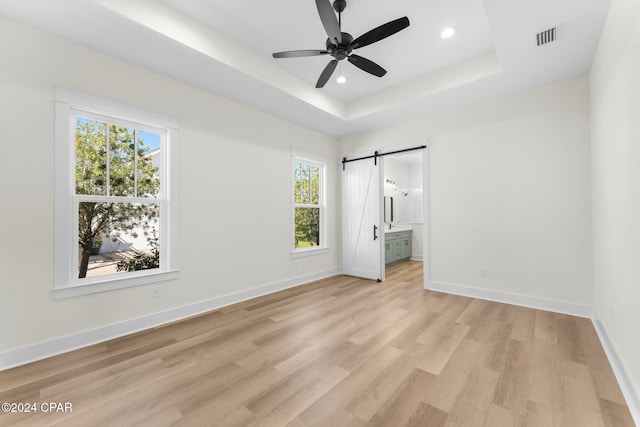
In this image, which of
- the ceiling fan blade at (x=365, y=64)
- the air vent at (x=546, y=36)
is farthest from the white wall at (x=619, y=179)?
the ceiling fan blade at (x=365, y=64)

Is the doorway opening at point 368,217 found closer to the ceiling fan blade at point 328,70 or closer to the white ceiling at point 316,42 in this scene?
the white ceiling at point 316,42

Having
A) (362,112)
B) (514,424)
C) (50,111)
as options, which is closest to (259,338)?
(514,424)

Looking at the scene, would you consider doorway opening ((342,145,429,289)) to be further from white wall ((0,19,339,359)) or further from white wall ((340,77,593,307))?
white wall ((0,19,339,359))

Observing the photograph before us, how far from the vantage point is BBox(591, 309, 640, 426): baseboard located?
1.62 meters

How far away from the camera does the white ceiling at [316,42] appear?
2.32 m

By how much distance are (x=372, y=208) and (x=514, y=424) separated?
3.87 m

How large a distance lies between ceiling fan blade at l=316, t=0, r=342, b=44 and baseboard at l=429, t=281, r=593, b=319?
12.4 ft

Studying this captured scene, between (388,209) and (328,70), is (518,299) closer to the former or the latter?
(328,70)

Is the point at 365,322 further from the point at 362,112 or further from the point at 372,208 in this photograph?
the point at 362,112

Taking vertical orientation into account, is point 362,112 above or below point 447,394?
above

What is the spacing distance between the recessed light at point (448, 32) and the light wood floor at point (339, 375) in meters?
3.26

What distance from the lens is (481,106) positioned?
396 centimetres

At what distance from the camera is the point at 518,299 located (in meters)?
3.62

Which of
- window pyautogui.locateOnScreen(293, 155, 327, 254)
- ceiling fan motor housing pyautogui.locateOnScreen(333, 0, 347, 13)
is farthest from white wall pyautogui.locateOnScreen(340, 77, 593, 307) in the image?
ceiling fan motor housing pyautogui.locateOnScreen(333, 0, 347, 13)
